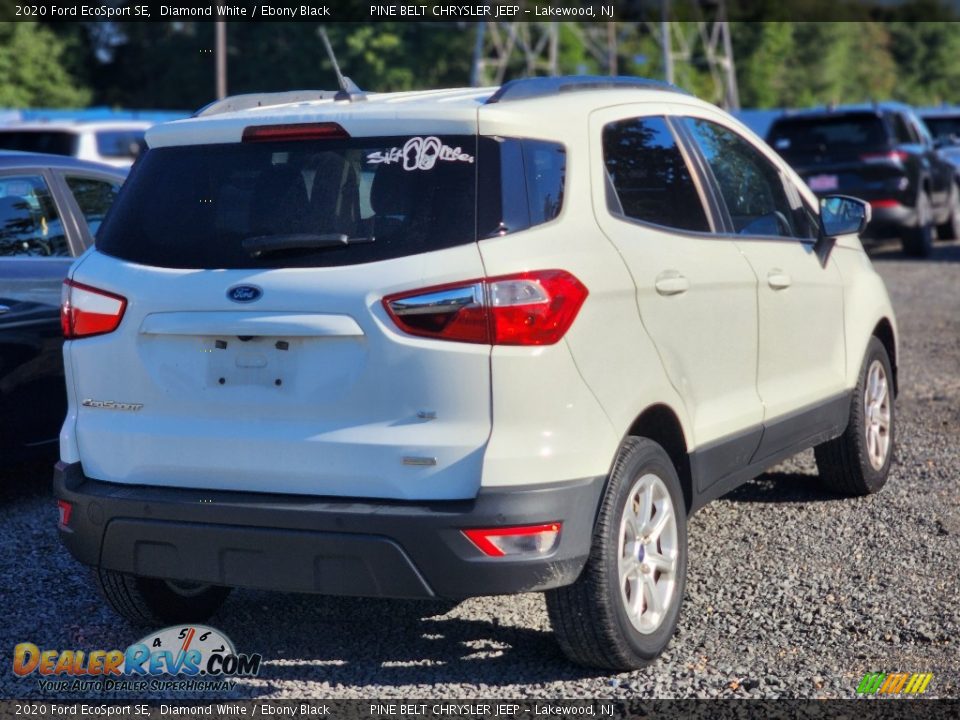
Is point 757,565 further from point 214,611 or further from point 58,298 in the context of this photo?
point 58,298

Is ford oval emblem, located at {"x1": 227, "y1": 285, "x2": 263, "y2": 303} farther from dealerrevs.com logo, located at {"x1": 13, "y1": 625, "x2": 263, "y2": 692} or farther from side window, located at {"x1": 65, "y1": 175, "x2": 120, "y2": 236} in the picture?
side window, located at {"x1": 65, "y1": 175, "x2": 120, "y2": 236}

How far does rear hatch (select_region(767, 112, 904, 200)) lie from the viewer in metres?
17.0

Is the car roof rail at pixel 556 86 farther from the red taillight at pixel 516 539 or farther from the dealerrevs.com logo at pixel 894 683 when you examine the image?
the dealerrevs.com logo at pixel 894 683

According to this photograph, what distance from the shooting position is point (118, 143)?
58.9 ft

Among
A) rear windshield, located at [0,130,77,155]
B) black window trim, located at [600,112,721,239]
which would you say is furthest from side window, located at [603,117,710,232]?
rear windshield, located at [0,130,77,155]

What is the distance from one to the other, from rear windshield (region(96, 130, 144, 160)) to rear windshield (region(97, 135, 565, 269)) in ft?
45.6

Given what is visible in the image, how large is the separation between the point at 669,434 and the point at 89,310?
6.02 ft

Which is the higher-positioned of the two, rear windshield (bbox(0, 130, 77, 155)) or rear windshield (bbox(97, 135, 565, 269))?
rear windshield (bbox(97, 135, 565, 269))

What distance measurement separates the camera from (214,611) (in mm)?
4926

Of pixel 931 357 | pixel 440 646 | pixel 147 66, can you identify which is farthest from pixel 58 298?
pixel 147 66

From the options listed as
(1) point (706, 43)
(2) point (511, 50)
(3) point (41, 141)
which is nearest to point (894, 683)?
(3) point (41, 141)

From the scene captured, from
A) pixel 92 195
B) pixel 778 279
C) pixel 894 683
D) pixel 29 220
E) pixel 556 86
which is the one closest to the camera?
pixel 894 683

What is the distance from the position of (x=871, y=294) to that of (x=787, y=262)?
1019 mm

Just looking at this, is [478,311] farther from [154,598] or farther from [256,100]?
[154,598]
